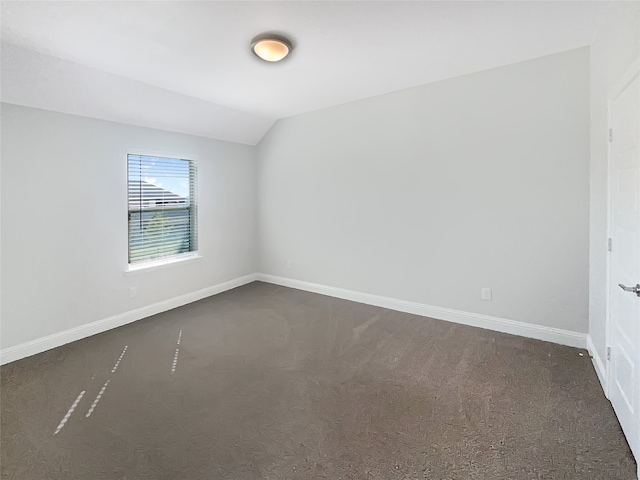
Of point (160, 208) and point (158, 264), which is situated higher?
point (160, 208)

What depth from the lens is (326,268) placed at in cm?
482

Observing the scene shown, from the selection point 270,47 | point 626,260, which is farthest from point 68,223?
point 626,260

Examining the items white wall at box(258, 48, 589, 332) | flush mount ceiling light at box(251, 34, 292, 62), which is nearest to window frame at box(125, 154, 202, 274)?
white wall at box(258, 48, 589, 332)

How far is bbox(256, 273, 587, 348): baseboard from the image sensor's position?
3.14m

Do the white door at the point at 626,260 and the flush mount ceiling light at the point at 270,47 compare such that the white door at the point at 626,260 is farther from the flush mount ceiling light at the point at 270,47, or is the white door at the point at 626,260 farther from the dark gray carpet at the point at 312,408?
the flush mount ceiling light at the point at 270,47

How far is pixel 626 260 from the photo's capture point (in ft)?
6.46

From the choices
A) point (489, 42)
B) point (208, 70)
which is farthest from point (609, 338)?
point (208, 70)

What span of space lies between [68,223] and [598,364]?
4810mm

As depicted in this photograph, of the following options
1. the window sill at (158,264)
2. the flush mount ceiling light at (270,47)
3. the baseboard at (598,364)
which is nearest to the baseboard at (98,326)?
the window sill at (158,264)

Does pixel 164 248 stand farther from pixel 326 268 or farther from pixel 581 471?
pixel 581 471

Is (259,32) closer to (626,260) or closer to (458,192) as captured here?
(458,192)

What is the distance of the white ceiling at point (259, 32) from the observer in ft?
7.38

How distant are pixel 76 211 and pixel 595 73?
4.82 meters

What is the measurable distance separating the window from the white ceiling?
2.14 ft
